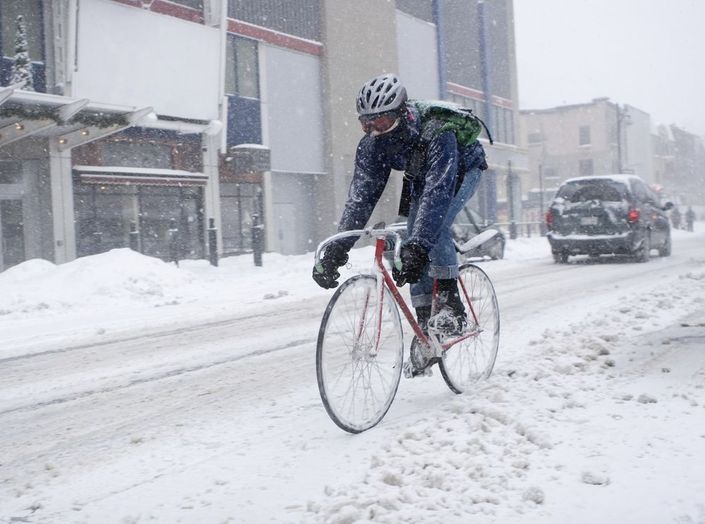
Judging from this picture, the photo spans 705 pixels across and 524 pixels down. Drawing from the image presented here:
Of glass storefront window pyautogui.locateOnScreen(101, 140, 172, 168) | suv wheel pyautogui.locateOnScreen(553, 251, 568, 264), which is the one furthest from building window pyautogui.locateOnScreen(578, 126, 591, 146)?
suv wheel pyautogui.locateOnScreen(553, 251, 568, 264)

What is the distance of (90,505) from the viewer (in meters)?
2.72

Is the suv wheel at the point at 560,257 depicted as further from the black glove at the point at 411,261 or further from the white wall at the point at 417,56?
the white wall at the point at 417,56

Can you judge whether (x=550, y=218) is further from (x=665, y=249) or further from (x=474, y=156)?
(x=474, y=156)

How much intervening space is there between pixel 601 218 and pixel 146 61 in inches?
473

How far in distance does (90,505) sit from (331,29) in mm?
26462

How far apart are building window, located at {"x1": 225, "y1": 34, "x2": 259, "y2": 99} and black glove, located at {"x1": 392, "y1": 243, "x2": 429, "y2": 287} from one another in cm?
2118

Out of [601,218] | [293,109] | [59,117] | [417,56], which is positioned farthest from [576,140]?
[59,117]

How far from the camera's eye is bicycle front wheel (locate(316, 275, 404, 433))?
11.0 ft

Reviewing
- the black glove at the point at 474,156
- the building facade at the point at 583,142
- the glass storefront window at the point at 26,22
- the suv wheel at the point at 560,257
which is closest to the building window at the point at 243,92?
the glass storefront window at the point at 26,22

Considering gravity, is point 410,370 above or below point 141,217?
below

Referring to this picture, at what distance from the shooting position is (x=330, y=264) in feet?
11.6

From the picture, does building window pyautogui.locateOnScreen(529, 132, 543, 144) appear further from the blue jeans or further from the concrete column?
the blue jeans

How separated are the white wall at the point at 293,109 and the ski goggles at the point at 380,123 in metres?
21.7

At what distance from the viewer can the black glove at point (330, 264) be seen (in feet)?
11.6
